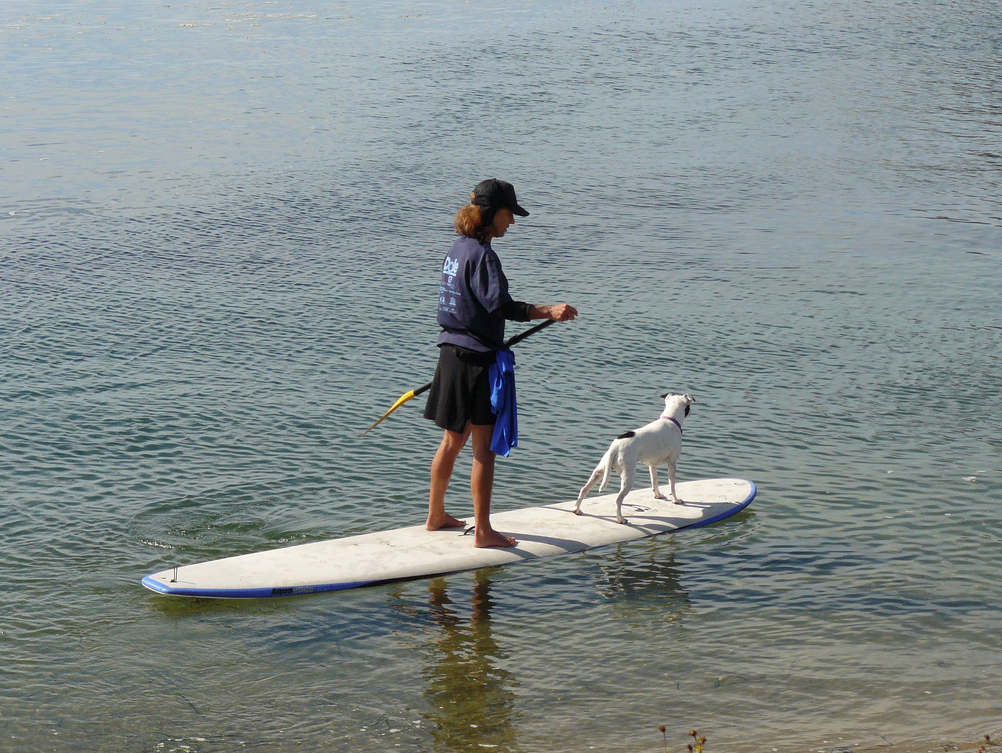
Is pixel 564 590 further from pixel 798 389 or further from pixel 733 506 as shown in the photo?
pixel 798 389

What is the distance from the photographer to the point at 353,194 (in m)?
17.4

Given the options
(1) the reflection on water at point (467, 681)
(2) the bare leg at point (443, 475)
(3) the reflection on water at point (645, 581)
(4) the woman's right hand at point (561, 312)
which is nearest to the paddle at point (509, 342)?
(4) the woman's right hand at point (561, 312)

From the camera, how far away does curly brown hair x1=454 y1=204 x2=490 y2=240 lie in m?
6.26

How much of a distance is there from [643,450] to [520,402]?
2762mm

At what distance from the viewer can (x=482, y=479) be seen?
6578 mm

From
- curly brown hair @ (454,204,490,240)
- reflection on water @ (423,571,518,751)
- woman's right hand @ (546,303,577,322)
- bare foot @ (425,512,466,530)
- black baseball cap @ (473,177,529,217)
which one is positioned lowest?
reflection on water @ (423,571,518,751)

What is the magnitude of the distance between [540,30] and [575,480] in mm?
25141

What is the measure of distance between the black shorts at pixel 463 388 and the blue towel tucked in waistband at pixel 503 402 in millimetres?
37

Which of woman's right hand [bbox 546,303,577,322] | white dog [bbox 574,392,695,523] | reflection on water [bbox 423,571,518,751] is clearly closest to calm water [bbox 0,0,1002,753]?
reflection on water [bbox 423,571,518,751]

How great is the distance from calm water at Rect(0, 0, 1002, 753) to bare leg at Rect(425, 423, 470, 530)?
554mm

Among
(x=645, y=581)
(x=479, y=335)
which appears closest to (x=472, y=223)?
(x=479, y=335)

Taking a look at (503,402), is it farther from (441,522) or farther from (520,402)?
(520,402)

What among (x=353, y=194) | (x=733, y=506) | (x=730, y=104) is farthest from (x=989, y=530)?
(x=730, y=104)

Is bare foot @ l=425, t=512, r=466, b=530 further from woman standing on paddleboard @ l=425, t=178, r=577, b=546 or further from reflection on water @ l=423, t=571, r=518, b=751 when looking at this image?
reflection on water @ l=423, t=571, r=518, b=751
